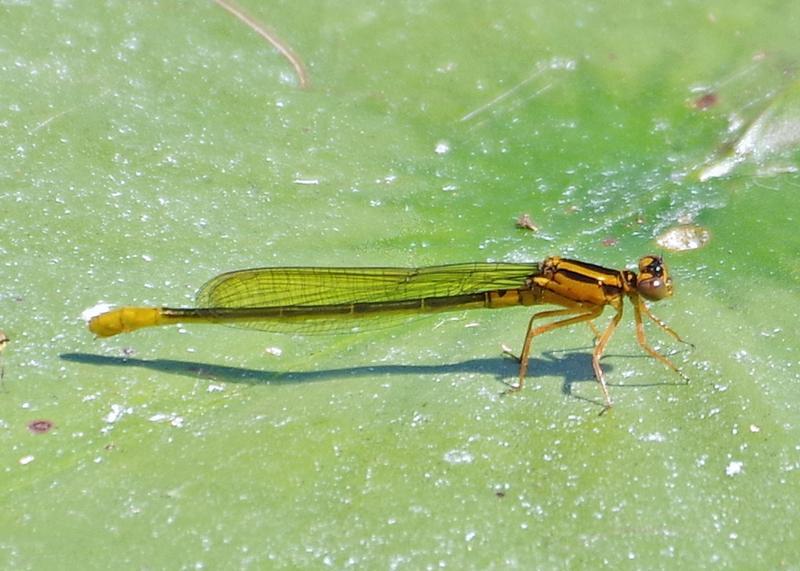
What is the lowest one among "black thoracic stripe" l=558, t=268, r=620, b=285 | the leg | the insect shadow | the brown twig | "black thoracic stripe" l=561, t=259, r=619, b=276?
the insect shadow

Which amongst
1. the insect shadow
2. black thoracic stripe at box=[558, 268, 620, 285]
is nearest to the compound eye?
black thoracic stripe at box=[558, 268, 620, 285]

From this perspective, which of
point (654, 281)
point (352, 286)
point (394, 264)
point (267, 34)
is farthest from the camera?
point (267, 34)

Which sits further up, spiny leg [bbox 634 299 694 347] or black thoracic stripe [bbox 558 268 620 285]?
black thoracic stripe [bbox 558 268 620 285]

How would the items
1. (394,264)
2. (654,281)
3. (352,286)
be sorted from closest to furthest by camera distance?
(654,281), (352,286), (394,264)

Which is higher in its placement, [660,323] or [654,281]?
[654,281]

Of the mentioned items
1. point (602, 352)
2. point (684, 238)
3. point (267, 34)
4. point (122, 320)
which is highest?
point (267, 34)

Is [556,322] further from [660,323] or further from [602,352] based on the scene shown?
[660,323]

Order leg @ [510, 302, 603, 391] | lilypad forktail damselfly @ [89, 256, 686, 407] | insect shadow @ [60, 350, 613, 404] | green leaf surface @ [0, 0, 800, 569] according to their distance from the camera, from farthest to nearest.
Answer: lilypad forktail damselfly @ [89, 256, 686, 407] < leg @ [510, 302, 603, 391] < insect shadow @ [60, 350, 613, 404] < green leaf surface @ [0, 0, 800, 569]

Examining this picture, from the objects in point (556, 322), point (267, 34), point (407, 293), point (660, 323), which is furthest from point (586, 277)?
point (267, 34)

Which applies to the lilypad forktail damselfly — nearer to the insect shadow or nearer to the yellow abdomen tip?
the yellow abdomen tip
